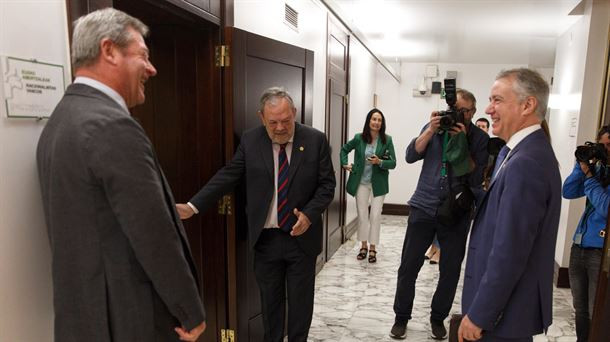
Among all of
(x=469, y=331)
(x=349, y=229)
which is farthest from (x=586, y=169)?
(x=349, y=229)

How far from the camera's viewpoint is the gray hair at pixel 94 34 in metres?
0.99

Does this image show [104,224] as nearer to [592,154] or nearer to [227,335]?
[227,335]

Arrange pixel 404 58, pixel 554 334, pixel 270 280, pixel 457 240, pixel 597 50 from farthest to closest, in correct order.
Answer: pixel 404 58 < pixel 597 50 < pixel 554 334 < pixel 457 240 < pixel 270 280

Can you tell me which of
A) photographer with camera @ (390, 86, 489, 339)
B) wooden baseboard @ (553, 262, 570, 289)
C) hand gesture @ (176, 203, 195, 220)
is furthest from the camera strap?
wooden baseboard @ (553, 262, 570, 289)

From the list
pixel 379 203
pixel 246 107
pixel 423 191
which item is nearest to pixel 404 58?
pixel 379 203

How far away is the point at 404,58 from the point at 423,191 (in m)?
4.47

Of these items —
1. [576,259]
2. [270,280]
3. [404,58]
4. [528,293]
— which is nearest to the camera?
[528,293]

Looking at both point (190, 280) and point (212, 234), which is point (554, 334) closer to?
point (212, 234)

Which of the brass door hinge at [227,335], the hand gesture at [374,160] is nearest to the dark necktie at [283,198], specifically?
the brass door hinge at [227,335]

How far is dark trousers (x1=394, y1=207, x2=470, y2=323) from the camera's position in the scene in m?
2.42

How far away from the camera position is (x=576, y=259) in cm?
226

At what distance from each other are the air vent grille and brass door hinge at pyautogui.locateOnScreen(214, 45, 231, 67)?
3.13 ft

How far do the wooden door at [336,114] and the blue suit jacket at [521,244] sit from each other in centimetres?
250

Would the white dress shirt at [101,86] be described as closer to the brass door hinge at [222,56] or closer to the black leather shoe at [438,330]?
the brass door hinge at [222,56]
